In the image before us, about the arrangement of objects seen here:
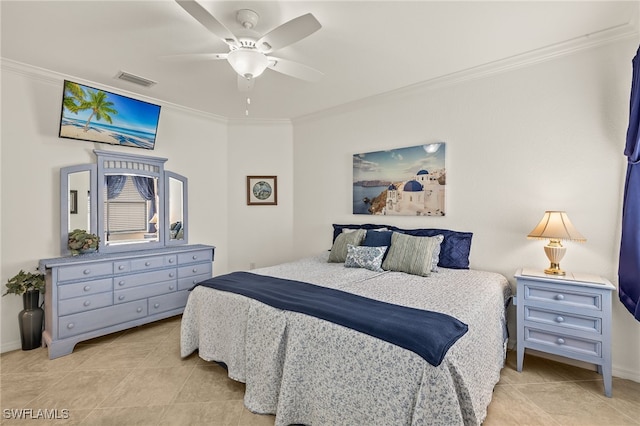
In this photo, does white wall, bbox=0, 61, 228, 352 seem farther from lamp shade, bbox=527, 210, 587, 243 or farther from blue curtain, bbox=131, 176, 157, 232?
lamp shade, bbox=527, 210, 587, 243

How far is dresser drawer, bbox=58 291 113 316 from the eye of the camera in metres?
2.68

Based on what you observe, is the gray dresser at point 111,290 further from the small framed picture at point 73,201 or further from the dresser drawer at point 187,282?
the small framed picture at point 73,201

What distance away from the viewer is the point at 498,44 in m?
2.52

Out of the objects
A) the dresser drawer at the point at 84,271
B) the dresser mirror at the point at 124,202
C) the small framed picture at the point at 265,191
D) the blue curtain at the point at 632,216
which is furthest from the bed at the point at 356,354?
the small framed picture at the point at 265,191

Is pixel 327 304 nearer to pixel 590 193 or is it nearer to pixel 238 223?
pixel 590 193

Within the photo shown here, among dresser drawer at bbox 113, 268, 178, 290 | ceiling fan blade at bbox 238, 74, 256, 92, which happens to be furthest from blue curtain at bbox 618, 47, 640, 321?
dresser drawer at bbox 113, 268, 178, 290

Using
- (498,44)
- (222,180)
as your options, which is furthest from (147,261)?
(498,44)

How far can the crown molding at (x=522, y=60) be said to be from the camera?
2324 mm

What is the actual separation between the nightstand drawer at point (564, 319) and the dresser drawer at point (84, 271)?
3.73 metres

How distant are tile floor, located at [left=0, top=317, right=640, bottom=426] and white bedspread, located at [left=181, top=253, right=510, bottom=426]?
162 millimetres

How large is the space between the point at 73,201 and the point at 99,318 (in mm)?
1235

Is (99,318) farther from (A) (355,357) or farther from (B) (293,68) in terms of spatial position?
(B) (293,68)

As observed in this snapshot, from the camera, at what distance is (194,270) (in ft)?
12.0

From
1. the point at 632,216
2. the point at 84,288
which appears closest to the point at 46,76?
the point at 84,288
